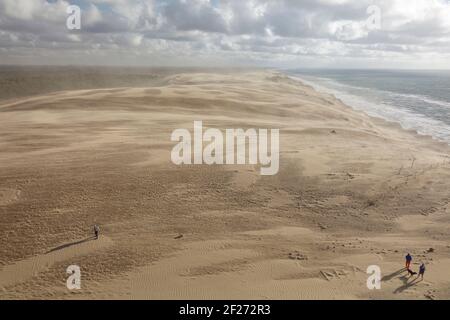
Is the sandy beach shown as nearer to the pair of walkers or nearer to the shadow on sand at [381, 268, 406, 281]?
the shadow on sand at [381, 268, 406, 281]

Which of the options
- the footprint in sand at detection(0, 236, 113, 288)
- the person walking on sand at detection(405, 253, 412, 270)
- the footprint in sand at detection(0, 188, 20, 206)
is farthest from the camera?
the footprint in sand at detection(0, 188, 20, 206)

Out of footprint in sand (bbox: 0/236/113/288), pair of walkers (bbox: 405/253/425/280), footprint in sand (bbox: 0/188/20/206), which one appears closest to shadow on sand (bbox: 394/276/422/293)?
pair of walkers (bbox: 405/253/425/280)

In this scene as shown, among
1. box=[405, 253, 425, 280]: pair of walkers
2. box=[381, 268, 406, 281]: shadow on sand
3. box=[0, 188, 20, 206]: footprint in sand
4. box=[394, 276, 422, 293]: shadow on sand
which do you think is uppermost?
box=[0, 188, 20, 206]: footprint in sand

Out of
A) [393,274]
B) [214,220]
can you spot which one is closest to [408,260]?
[393,274]

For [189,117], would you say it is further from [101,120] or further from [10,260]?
[10,260]

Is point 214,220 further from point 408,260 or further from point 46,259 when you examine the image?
point 408,260

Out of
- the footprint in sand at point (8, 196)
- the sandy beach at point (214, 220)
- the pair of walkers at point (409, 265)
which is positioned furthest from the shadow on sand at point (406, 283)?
the footprint in sand at point (8, 196)

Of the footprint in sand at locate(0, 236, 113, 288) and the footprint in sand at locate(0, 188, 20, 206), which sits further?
the footprint in sand at locate(0, 188, 20, 206)

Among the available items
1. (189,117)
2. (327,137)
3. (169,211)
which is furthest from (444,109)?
(169,211)
